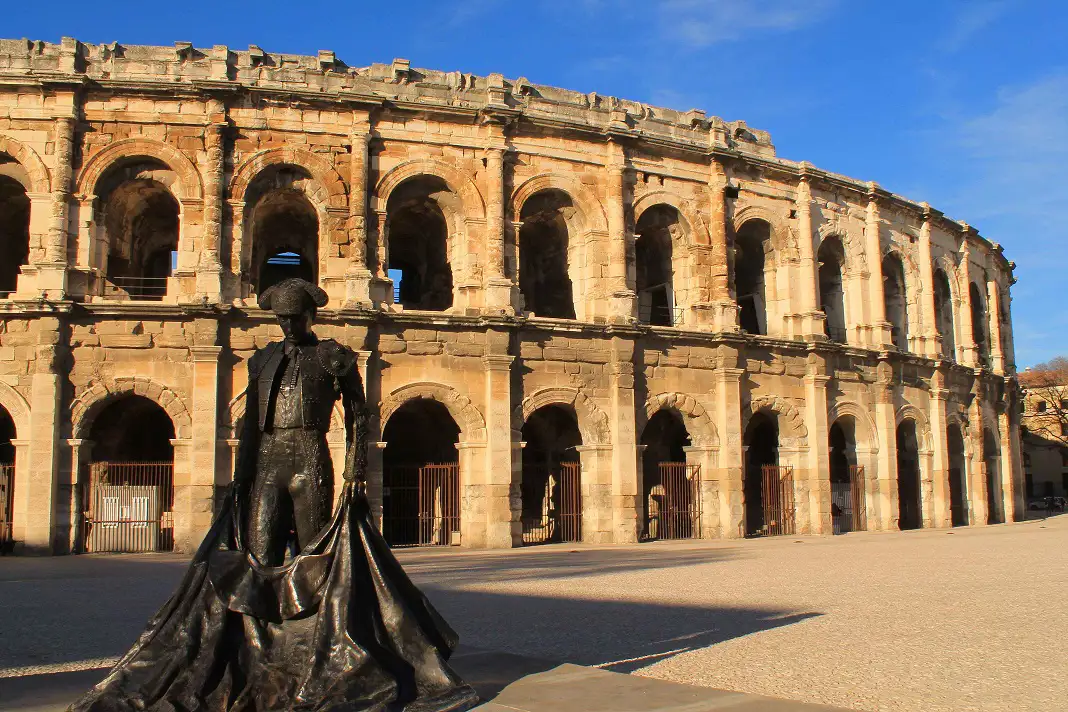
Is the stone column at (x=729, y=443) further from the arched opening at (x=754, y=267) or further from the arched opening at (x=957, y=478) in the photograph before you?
the arched opening at (x=957, y=478)

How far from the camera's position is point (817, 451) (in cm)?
2227

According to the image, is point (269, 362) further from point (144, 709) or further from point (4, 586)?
point (4, 586)

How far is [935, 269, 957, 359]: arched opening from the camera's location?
93.0 ft

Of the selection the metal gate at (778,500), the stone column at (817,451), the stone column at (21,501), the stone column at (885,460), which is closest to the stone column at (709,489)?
the metal gate at (778,500)

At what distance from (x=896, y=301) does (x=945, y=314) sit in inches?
122

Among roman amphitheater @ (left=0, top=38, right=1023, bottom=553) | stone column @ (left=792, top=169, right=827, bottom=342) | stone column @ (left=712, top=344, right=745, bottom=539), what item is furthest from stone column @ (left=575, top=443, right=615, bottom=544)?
stone column @ (left=792, top=169, right=827, bottom=342)

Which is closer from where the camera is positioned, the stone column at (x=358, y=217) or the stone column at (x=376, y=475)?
the stone column at (x=376, y=475)

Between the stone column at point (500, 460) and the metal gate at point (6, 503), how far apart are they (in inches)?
331

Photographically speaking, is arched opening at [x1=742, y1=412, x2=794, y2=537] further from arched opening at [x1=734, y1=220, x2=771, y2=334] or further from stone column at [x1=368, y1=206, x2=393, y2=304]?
stone column at [x1=368, y1=206, x2=393, y2=304]

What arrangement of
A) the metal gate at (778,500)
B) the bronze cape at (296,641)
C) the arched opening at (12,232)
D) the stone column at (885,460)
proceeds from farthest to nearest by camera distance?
the stone column at (885,460)
the metal gate at (778,500)
the arched opening at (12,232)
the bronze cape at (296,641)

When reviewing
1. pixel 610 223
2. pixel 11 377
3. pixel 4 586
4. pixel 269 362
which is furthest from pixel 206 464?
pixel 269 362

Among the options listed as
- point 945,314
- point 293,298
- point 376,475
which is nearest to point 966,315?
point 945,314

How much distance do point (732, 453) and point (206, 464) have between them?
10.6 m

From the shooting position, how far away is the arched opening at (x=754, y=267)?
23.5 metres
